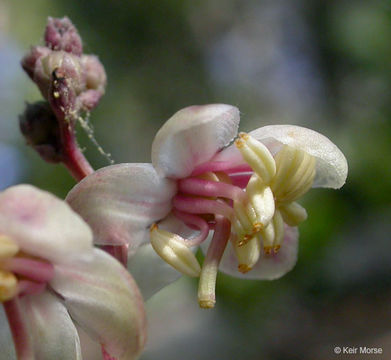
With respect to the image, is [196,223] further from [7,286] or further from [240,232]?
[7,286]

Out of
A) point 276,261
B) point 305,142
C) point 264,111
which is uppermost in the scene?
point 305,142

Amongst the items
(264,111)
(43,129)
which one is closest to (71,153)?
(43,129)

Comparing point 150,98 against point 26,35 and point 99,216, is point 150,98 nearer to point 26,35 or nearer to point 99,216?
point 26,35

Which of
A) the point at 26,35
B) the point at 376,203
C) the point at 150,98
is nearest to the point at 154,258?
the point at 376,203

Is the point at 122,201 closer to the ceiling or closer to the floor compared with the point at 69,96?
closer to the floor

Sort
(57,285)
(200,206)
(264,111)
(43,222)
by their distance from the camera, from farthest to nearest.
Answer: (264,111), (200,206), (57,285), (43,222)

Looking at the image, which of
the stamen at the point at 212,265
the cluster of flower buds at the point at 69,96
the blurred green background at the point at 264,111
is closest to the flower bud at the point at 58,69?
the cluster of flower buds at the point at 69,96
